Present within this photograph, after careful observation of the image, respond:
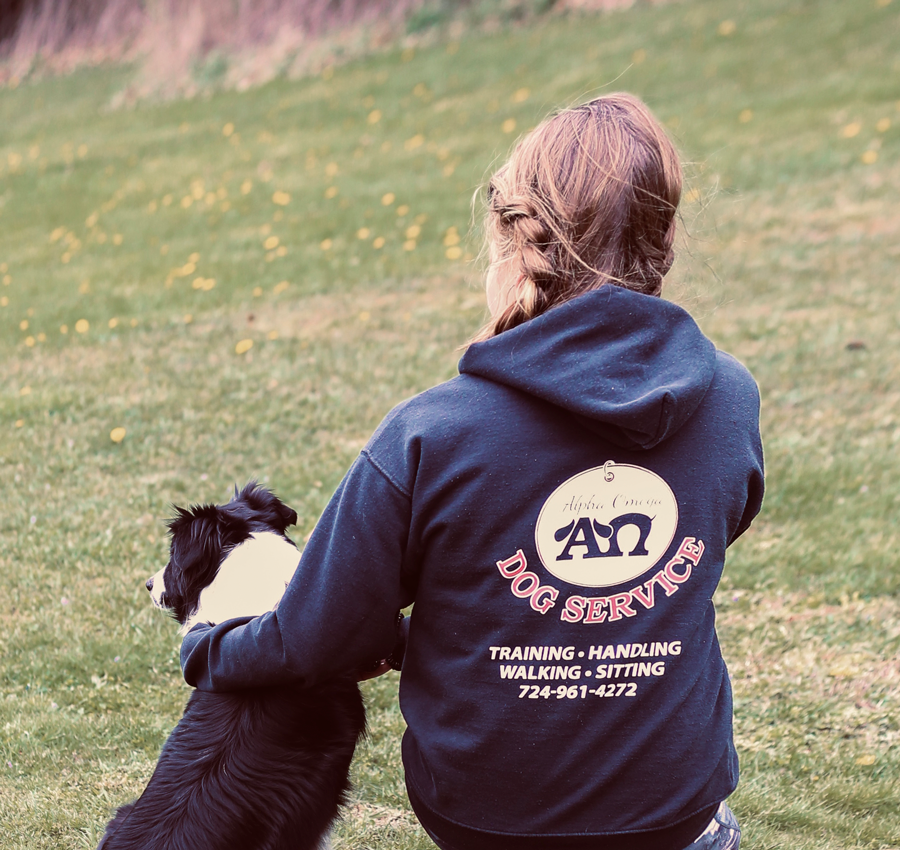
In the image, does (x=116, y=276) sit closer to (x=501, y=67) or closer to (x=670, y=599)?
(x=501, y=67)

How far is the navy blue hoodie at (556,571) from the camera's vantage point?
5.43 ft

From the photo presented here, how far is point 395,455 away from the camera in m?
1.67

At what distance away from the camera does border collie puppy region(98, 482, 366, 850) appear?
82.6 inches

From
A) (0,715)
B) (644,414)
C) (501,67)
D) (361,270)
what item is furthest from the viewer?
(501,67)

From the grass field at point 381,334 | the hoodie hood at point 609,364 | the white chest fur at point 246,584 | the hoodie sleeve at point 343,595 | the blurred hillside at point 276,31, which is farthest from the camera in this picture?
the blurred hillside at point 276,31

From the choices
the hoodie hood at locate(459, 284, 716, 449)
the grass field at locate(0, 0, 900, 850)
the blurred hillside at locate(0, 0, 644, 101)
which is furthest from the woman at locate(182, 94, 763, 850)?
the blurred hillside at locate(0, 0, 644, 101)

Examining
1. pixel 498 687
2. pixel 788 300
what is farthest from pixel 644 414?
pixel 788 300

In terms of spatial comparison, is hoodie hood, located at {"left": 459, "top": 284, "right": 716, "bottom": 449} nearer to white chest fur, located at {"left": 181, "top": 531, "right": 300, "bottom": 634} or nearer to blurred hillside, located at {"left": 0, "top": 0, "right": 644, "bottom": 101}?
white chest fur, located at {"left": 181, "top": 531, "right": 300, "bottom": 634}

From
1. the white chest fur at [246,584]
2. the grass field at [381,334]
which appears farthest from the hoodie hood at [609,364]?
the white chest fur at [246,584]

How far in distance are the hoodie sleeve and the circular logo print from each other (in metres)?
0.24

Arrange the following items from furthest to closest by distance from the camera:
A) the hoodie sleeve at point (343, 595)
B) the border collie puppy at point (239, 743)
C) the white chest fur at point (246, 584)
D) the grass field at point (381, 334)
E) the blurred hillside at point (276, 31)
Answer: the blurred hillside at point (276, 31)
the grass field at point (381, 334)
the white chest fur at point (246, 584)
the border collie puppy at point (239, 743)
the hoodie sleeve at point (343, 595)

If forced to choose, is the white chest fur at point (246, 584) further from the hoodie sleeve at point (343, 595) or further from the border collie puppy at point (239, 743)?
the hoodie sleeve at point (343, 595)

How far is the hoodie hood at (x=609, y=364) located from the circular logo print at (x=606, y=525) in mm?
73

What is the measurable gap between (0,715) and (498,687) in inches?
91.3
